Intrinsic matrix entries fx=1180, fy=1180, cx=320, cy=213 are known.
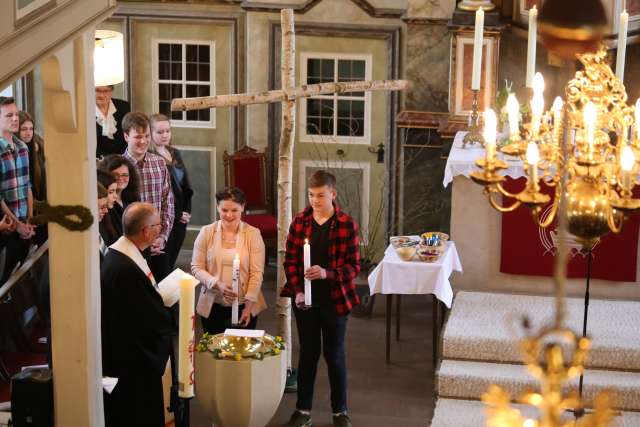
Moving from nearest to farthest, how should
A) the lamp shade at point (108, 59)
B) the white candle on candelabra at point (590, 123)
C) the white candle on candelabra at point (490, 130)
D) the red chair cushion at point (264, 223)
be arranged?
1. the white candle on candelabra at point (490, 130)
2. the white candle on candelabra at point (590, 123)
3. the lamp shade at point (108, 59)
4. the red chair cushion at point (264, 223)

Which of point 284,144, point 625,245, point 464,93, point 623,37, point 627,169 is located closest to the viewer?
point 627,169

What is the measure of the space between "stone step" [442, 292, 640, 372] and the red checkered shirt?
213 centimetres

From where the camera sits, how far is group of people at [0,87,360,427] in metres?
6.05

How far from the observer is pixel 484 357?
7.72 metres

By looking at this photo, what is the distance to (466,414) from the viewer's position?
23.9 ft

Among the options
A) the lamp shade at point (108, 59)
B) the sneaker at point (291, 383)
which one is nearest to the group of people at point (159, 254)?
the lamp shade at point (108, 59)

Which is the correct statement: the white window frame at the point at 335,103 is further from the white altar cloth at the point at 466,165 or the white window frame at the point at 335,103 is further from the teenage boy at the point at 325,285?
the teenage boy at the point at 325,285

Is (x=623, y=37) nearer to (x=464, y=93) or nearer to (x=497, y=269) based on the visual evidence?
(x=497, y=269)

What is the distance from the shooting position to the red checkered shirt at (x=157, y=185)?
823 centimetres

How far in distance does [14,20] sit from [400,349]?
4.80 meters

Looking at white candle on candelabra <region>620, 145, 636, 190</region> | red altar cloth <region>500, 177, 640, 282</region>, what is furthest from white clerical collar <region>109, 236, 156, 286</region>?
red altar cloth <region>500, 177, 640, 282</region>

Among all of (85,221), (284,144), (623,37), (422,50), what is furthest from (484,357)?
(422,50)

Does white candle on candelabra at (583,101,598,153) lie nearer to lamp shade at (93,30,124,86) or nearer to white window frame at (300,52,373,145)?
lamp shade at (93,30,124,86)

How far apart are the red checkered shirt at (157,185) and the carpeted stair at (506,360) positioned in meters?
2.13
